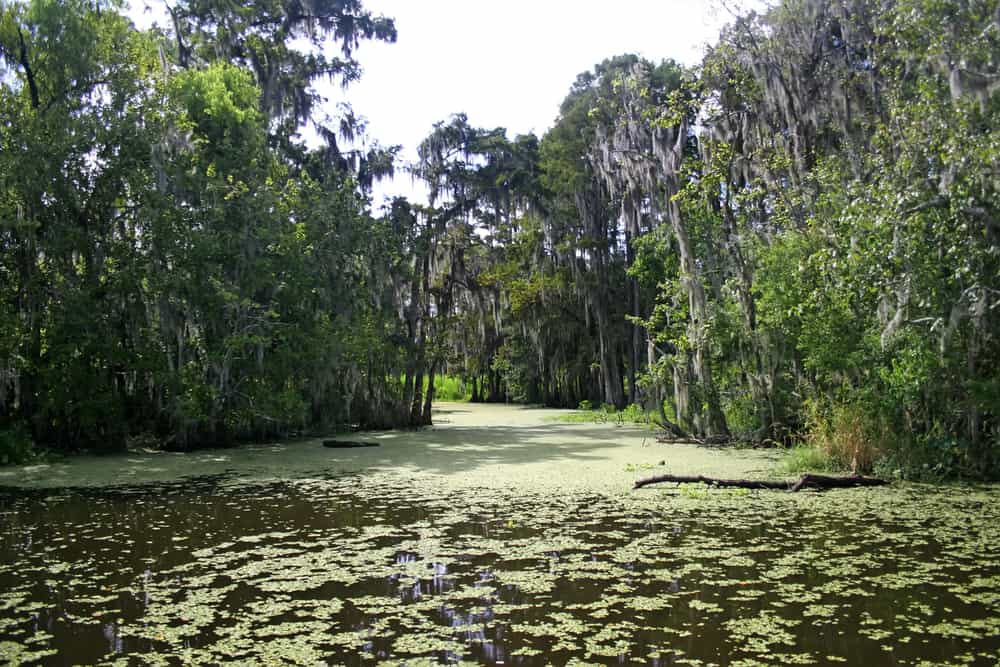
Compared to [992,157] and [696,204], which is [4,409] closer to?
[696,204]

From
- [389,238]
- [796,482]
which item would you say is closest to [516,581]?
[796,482]

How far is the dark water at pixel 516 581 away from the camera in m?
3.52

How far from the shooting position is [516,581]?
15.2 ft

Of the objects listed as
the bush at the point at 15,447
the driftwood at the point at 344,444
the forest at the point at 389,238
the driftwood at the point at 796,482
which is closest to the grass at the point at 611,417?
the forest at the point at 389,238

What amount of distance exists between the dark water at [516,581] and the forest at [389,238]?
1.91 meters

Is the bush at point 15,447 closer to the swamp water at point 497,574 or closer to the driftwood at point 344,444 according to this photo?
the swamp water at point 497,574

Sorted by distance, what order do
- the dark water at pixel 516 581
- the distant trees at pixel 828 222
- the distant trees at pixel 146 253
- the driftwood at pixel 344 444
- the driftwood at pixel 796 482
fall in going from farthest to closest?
the driftwood at pixel 344 444
the distant trees at pixel 146 253
the driftwood at pixel 796 482
the distant trees at pixel 828 222
the dark water at pixel 516 581

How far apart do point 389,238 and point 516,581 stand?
41.3 ft

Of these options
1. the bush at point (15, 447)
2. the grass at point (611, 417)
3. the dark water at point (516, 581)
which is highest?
the bush at point (15, 447)

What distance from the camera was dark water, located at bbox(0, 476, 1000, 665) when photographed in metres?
3.52

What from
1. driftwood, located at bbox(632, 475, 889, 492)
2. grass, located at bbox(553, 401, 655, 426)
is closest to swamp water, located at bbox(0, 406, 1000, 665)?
driftwood, located at bbox(632, 475, 889, 492)

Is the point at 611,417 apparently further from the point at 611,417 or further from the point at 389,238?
the point at 389,238

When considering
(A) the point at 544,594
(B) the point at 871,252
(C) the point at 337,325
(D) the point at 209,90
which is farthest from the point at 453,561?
(D) the point at 209,90

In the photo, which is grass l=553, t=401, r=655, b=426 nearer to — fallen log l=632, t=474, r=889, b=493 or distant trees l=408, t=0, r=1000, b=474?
distant trees l=408, t=0, r=1000, b=474
